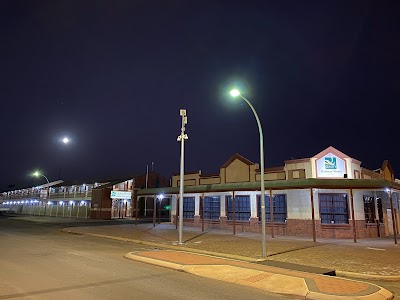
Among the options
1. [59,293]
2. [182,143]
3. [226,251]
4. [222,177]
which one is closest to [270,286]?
[59,293]

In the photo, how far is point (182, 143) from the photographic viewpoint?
1725 cm

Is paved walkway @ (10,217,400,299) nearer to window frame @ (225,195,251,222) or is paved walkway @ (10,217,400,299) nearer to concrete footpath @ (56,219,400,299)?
concrete footpath @ (56,219,400,299)

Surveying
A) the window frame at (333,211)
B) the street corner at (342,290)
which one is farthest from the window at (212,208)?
the street corner at (342,290)

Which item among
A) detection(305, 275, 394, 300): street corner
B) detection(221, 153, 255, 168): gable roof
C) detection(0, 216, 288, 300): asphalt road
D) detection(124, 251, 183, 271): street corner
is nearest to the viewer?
detection(0, 216, 288, 300): asphalt road

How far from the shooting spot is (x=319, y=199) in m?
20.8

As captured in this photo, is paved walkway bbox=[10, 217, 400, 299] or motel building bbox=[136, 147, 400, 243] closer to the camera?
paved walkway bbox=[10, 217, 400, 299]

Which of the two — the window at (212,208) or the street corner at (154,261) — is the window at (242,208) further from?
the street corner at (154,261)

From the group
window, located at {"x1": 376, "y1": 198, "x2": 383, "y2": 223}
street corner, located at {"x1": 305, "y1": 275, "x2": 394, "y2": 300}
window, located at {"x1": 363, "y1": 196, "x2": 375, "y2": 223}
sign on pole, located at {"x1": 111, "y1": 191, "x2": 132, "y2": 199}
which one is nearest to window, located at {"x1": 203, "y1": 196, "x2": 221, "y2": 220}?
window, located at {"x1": 363, "y1": 196, "x2": 375, "y2": 223}

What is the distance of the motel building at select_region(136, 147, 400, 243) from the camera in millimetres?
18875

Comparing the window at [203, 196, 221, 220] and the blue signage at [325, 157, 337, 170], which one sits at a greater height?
the blue signage at [325, 157, 337, 170]

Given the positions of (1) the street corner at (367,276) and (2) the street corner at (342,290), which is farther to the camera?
(1) the street corner at (367,276)

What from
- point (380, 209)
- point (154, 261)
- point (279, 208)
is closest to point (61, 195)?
point (279, 208)

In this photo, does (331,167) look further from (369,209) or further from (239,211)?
(239,211)

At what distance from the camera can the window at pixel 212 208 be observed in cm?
2662
